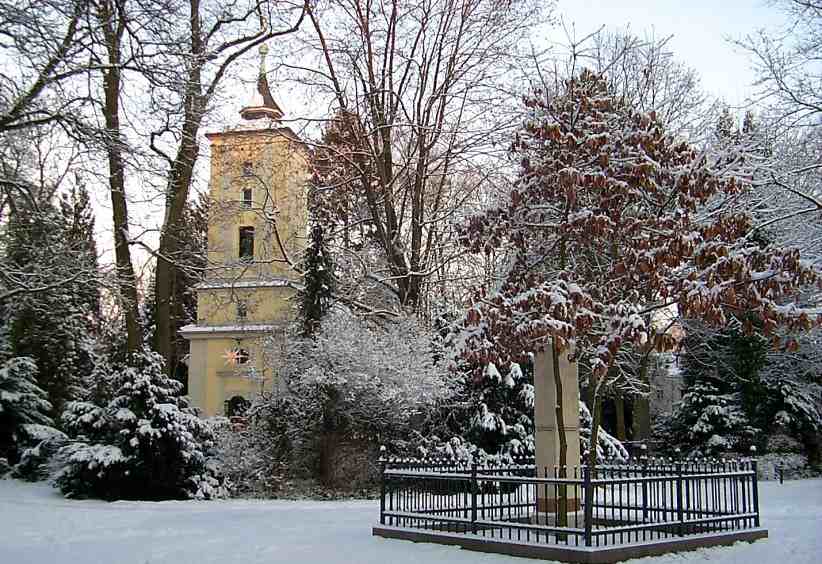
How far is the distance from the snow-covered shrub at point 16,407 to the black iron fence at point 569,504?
631 inches

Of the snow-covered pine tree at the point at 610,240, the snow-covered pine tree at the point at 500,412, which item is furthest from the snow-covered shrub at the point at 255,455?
the snow-covered pine tree at the point at 610,240

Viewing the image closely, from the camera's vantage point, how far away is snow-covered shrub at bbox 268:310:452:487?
71.4 ft

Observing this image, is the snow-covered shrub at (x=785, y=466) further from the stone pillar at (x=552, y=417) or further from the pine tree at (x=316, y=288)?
the stone pillar at (x=552, y=417)

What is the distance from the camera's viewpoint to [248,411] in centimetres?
2327

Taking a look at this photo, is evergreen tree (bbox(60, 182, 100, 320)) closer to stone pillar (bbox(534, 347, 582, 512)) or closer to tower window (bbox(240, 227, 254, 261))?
tower window (bbox(240, 227, 254, 261))

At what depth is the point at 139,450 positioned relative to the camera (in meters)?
20.4

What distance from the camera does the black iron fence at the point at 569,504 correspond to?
37.3 feet

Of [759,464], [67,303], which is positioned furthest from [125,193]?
[759,464]

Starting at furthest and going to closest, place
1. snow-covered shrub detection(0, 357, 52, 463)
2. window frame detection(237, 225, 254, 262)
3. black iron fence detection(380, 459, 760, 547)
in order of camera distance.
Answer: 1. window frame detection(237, 225, 254, 262)
2. snow-covered shrub detection(0, 357, 52, 463)
3. black iron fence detection(380, 459, 760, 547)

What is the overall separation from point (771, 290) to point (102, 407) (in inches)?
637

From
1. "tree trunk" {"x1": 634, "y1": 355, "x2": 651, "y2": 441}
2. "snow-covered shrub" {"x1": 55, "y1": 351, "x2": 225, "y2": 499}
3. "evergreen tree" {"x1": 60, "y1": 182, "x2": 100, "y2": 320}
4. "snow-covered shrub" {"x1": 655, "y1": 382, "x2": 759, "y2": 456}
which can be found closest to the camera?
"evergreen tree" {"x1": 60, "y1": 182, "x2": 100, "y2": 320}

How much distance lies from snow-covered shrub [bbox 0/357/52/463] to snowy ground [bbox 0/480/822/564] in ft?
20.5

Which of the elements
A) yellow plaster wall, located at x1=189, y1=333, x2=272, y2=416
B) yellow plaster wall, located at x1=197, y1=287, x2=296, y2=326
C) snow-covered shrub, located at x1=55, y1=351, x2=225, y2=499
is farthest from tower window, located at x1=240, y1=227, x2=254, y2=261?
snow-covered shrub, located at x1=55, y1=351, x2=225, y2=499

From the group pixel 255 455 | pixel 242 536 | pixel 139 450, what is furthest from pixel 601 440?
pixel 242 536
